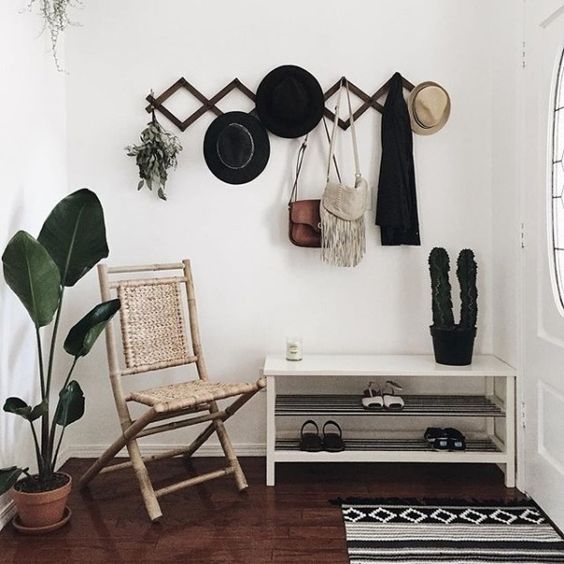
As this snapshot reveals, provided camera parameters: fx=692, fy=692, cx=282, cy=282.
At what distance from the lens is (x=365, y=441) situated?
3.38 metres

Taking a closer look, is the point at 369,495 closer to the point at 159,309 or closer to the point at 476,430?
the point at 476,430

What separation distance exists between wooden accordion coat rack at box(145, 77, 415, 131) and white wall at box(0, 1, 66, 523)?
520mm

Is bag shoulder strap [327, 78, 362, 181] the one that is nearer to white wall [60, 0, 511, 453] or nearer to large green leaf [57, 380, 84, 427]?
white wall [60, 0, 511, 453]

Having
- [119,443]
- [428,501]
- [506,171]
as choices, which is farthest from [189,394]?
[506,171]

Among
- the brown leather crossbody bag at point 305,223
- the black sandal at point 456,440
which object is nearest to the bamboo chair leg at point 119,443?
the brown leather crossbody bag at point 305,223

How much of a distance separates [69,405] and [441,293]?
1759 mm

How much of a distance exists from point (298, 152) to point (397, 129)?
513 millimetres

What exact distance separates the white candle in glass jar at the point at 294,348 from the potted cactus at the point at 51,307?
916 millimetres

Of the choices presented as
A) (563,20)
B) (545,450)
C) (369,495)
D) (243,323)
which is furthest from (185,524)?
(563,20)

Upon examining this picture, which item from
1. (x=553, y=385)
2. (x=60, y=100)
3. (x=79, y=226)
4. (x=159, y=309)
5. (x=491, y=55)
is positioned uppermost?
(x=491, y=55)

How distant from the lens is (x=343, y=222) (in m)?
3.41

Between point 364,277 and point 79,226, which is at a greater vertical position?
point 79,226

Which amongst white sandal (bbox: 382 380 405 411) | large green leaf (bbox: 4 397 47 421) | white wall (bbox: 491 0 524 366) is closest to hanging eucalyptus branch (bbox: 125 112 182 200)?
large green leaf (bbox: 4 397 47 421)

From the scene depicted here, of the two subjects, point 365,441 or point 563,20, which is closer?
point 563,20
